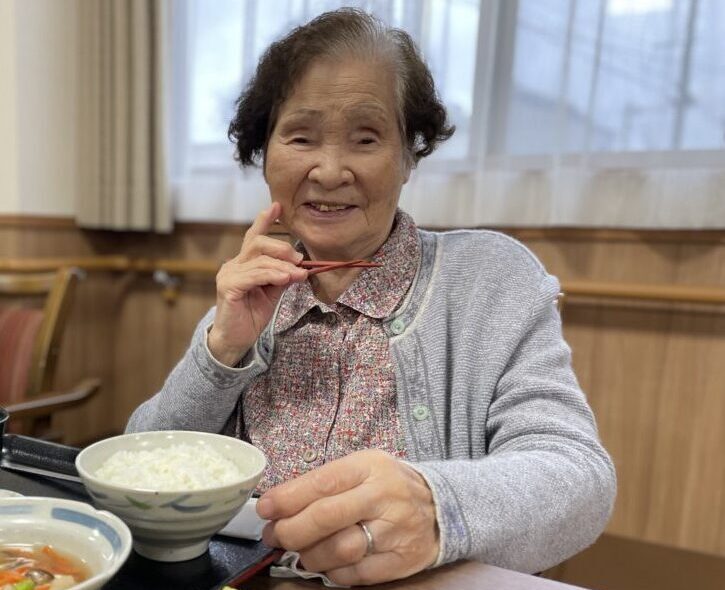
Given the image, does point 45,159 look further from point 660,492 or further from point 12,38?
point 660,492

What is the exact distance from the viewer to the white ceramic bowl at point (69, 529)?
1.53ft

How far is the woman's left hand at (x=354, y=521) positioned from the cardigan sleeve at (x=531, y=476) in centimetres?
3

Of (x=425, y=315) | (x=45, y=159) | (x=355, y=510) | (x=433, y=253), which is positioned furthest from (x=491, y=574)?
(x=45, y=159)

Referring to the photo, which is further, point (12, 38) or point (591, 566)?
point (12, 38)

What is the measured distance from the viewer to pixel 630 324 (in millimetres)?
1752

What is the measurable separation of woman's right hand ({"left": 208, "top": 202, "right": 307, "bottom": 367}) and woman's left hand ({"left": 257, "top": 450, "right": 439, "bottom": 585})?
1.18ft

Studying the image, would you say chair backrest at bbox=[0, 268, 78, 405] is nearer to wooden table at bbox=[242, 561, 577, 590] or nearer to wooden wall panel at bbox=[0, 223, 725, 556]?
wooden wall panel at bbox=[0, 223, 725, 556]

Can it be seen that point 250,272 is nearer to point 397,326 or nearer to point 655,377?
point 397,326

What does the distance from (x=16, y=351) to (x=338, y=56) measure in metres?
1.47

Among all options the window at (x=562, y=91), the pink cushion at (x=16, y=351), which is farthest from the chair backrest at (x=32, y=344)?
the window at (x=562, y=91)

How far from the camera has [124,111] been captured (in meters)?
2.41

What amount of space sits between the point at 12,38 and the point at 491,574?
253 centimetres

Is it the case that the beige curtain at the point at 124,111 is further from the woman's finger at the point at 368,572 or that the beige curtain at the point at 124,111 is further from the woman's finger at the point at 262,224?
the woman's finger at the point at 368,572

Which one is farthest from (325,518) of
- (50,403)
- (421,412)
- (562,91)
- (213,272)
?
(213,272)
